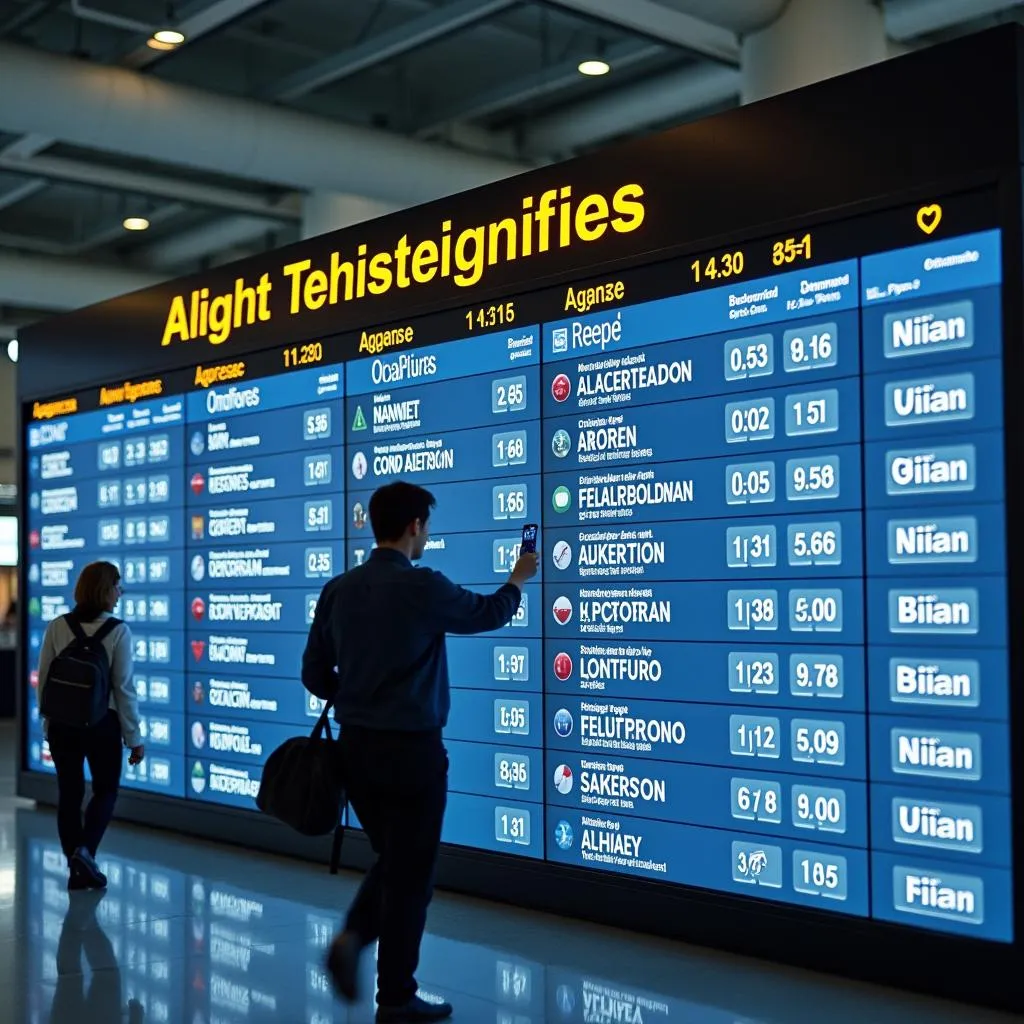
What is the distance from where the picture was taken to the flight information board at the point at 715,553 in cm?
429

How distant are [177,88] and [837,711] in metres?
6.42

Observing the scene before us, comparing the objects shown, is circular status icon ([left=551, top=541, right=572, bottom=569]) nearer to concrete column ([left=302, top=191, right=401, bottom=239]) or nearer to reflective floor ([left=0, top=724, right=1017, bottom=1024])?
reflective floor ([left=0, top=724, right=1017, bottom=1024])

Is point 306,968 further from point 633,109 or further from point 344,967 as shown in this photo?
point 633,109

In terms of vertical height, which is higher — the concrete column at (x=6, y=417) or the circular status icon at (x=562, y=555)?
the concrete column at (x=6, y=417)

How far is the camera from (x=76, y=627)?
6.08 meters

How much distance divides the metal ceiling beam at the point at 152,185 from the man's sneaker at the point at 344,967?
8880mm

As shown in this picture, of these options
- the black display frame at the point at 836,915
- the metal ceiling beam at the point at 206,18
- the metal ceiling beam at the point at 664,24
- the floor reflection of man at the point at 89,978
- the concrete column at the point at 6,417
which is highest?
the metal ceiling beam at the point at 206,18

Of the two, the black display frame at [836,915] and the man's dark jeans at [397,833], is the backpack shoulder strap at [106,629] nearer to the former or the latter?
the black display frame at [836,915]

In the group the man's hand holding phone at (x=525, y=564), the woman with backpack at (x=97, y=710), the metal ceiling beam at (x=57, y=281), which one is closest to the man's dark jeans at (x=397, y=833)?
the man's hand holding phone at (x=525, y=564)

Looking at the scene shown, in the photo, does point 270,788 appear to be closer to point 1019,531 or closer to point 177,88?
point 1019,531

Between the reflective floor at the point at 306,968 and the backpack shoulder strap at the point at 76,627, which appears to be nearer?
the reflective floor at the point at 306,968

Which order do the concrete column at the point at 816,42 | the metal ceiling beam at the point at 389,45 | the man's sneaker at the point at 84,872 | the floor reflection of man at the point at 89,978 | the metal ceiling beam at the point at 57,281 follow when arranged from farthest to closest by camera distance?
the metal ceiling beam at the point at 57,281 < the metal ceiling beam at the point at 389,45 < the concrete column at the point at 816,42 < the man's sneaker at the point at 84,872 < the floor reflection of man at the point at 89,978

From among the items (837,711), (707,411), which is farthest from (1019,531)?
(707,411)

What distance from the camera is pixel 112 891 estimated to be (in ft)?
20.2
